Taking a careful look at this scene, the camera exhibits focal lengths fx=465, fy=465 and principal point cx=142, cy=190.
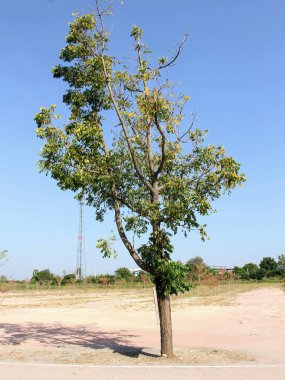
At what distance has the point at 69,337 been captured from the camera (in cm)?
1672

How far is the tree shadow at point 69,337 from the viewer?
45.7 ft

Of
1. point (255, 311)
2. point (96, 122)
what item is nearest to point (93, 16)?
point (96, 122)

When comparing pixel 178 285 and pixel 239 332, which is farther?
pixel 239 332

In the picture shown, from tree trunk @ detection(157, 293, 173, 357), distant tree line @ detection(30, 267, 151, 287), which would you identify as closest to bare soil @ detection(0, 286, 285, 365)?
tree trunk @ detection(157, 293, 173, 357)

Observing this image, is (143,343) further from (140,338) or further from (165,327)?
(165,327)

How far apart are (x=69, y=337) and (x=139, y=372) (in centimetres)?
775

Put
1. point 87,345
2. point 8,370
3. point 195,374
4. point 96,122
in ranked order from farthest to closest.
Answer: point 87,345
point 96,122
point 8,370
point 195,374

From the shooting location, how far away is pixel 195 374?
30.3 ft

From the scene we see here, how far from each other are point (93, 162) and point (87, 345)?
607 cm

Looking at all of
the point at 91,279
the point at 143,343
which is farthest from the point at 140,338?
the point at 91,279

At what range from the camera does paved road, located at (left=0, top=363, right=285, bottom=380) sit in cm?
898

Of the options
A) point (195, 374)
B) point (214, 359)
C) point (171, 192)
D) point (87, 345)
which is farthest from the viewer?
point (87, 345)

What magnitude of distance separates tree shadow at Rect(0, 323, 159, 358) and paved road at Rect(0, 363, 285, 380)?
2.17m

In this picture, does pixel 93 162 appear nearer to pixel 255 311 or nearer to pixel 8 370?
pixel 8 370
